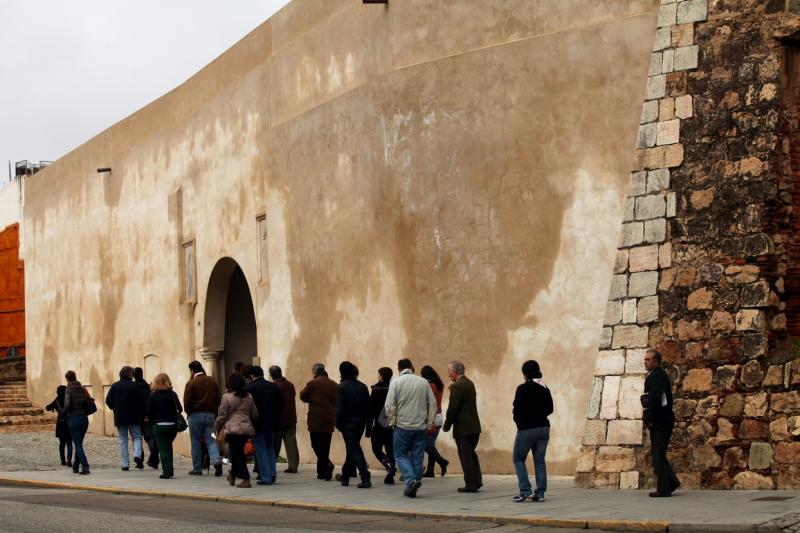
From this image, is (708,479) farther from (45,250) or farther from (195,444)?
(45,250)

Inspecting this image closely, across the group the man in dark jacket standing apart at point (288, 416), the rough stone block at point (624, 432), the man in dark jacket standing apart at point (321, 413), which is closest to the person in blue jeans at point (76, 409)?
the man in dark jacket standing apart at point (288, 416)

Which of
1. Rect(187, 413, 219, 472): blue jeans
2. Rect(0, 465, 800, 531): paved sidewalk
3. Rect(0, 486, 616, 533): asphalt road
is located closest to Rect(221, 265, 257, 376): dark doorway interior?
Rect(187, 413, 219, 472): blue jeans

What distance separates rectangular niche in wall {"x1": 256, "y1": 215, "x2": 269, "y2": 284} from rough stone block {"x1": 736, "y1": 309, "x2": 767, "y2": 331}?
35.5 feet

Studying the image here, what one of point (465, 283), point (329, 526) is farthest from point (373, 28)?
point (329, 526)

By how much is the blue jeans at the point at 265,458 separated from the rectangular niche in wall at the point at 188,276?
9.05 meters

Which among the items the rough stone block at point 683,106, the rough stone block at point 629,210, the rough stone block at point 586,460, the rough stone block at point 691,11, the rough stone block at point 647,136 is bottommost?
the rough stone block at point 586,460

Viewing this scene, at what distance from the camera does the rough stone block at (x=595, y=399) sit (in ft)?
51.3

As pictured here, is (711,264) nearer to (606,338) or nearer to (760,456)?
(606,338)

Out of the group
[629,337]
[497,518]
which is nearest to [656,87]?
[629,337]

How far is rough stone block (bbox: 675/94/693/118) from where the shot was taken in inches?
608

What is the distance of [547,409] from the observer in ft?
46.9

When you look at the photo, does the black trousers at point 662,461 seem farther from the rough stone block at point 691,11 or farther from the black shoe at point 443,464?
the rough stone block at point 691,11

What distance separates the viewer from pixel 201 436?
A: 19969 millimetres

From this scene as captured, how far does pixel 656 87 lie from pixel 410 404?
493 cm
